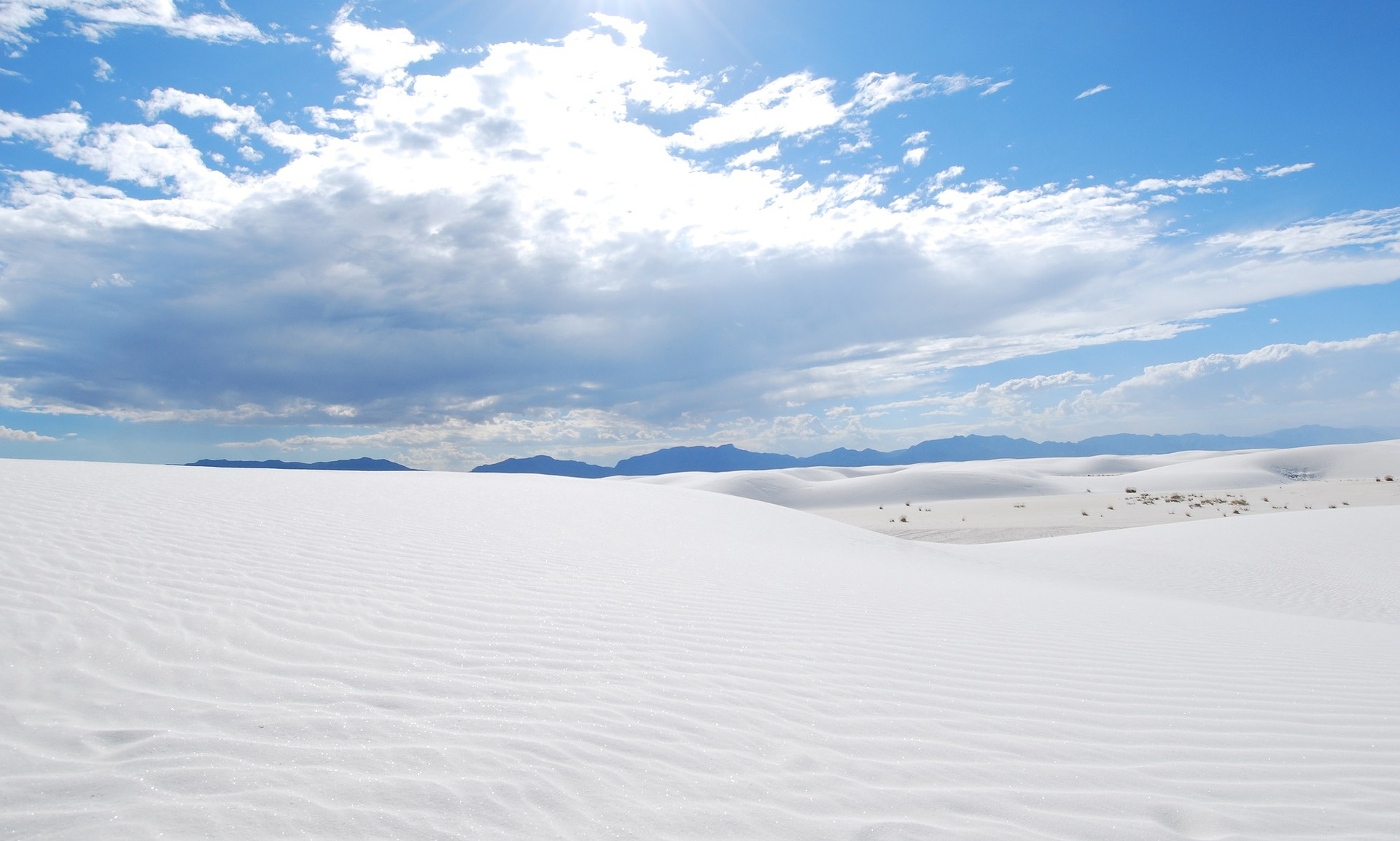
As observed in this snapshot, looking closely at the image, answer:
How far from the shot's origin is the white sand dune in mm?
2760

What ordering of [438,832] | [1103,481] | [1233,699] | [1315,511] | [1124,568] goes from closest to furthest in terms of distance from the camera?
1. [438,832]
2. [1233,699]
3. [1124,568]
4. [1315,511]
5. [1103,481]

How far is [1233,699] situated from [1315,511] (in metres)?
19.7

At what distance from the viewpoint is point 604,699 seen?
12.5 ft

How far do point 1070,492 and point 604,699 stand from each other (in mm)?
42728

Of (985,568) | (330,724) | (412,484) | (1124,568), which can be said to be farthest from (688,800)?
(1124,568)

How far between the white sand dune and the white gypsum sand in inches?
654

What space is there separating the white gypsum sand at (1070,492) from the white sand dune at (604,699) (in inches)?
654

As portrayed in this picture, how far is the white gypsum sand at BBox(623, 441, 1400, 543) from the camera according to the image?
26.0 metres

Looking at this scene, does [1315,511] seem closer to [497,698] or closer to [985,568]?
[985,568]

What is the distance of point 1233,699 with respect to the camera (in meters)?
4.55

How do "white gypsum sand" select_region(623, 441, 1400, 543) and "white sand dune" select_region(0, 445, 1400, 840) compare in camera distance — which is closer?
"white sand dune" select_region(0, 445, 1400, 840)

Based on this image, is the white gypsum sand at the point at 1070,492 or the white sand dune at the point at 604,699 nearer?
the white sand dune at the point at 604,699

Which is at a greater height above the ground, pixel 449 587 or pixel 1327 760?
pixel 449 587

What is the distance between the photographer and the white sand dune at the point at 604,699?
276cm
